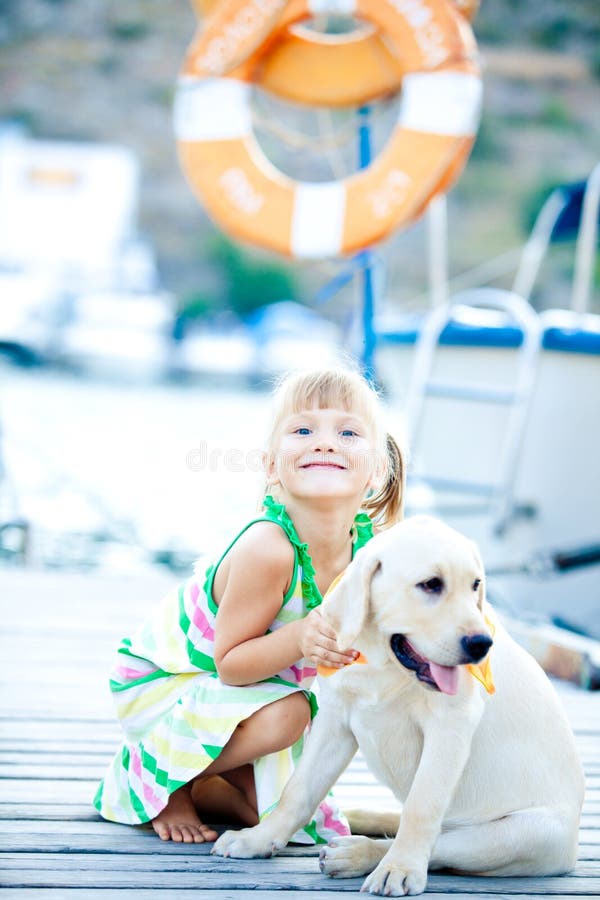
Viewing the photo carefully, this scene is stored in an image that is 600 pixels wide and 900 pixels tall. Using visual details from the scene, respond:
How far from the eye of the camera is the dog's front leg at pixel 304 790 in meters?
1.73

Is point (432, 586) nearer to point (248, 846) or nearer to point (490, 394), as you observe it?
point (248, 846)

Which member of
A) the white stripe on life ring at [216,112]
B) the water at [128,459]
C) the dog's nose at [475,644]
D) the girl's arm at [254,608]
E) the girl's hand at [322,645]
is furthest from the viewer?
the water at [128,459]

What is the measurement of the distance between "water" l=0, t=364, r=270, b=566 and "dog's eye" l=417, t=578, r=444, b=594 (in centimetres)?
53

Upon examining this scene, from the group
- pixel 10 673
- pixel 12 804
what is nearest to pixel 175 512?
pixel 10 673

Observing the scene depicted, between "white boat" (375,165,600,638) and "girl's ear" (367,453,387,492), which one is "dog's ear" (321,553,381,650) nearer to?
"girl's ear" (367,453,387,492)

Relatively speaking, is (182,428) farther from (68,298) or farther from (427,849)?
(427,849)

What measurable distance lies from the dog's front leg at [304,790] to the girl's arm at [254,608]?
123 mm

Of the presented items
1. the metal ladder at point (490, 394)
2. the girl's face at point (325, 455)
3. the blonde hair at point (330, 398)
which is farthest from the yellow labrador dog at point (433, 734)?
the metal ladder at point (490, 394)

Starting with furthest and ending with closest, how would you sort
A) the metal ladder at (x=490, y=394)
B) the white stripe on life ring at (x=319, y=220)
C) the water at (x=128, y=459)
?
1. the water at (x=128, y=459)
2. the metal ladder at (x=490, y=394)
3. the white stripe on life ring at (x=319, y=220)

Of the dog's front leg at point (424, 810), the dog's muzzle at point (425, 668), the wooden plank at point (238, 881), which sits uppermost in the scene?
the dog's muzzle at point (425, 668)

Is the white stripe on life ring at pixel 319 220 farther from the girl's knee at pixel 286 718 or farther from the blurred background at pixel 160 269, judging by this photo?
the girl's knee at pixel 286 718

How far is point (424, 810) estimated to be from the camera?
1.61 metres

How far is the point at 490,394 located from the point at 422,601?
362cm

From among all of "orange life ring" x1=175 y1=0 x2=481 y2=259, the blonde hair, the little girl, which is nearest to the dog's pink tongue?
the little girl
